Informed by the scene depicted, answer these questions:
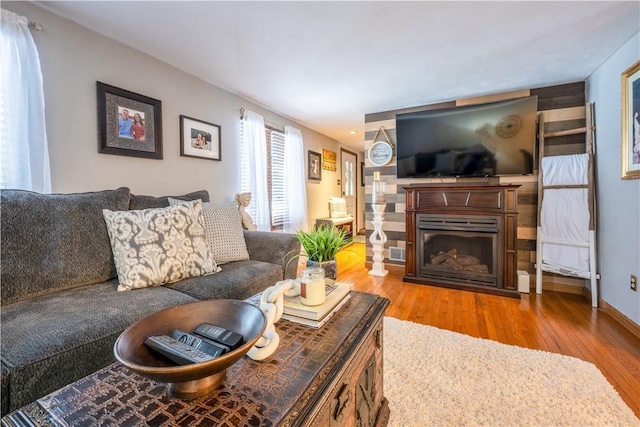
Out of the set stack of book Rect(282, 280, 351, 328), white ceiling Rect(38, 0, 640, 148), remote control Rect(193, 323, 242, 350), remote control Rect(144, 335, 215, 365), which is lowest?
stack of book Rect(282, 280, 351, 328)

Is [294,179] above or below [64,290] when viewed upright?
above

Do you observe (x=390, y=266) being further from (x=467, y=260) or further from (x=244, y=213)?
(x=244, y=213)

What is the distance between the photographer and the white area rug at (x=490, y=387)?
4.00 ft

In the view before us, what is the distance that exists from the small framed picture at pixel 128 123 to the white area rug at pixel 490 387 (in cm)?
234

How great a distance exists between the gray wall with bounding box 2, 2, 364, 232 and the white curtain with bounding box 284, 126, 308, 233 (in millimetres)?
983

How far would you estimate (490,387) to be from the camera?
4.62ft

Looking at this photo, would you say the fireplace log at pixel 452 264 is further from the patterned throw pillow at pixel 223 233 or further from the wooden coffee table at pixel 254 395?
the wooden coffee table at pixel 254 395

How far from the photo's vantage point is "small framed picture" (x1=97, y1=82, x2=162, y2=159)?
1.93m

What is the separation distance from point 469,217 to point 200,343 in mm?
2925

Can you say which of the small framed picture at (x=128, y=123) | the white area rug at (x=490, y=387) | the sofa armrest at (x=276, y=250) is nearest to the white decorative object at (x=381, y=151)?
the sofa armrest at (x=276, y=250)

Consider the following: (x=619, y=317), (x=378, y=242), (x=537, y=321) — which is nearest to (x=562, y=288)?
(x=619, y=317)

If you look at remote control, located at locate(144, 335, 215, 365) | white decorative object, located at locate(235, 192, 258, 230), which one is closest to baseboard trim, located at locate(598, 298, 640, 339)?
remote control, located at locate(144, 335, 215, 365)

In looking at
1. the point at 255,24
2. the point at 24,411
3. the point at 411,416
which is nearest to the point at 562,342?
the point at 411,416

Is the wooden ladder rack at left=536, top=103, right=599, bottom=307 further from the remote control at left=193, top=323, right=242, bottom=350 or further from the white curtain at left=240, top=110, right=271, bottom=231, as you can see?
the remote control at left=193, top=323, right=242, bottom=350
